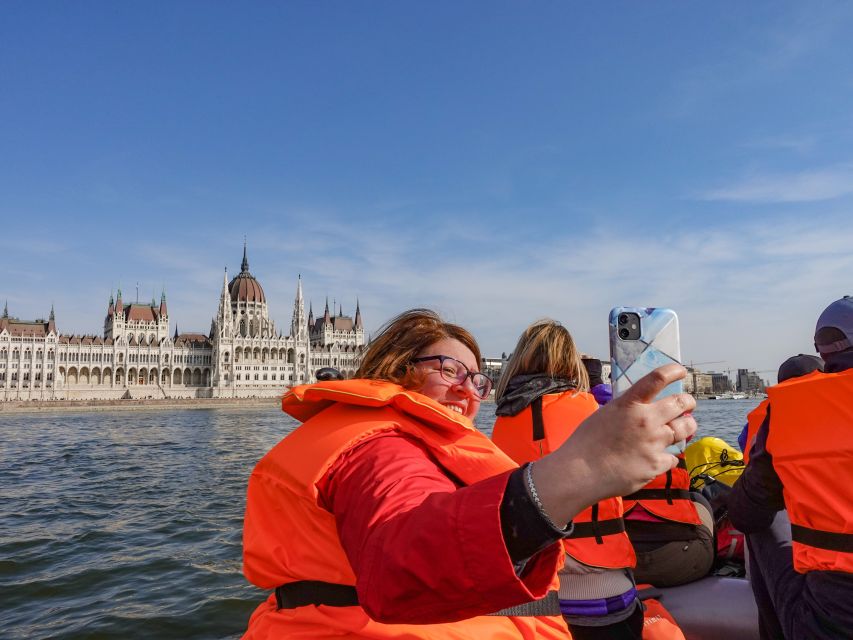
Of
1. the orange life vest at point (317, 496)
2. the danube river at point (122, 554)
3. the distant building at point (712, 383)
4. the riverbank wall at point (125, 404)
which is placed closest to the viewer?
the orange life vest at point (317, 496)

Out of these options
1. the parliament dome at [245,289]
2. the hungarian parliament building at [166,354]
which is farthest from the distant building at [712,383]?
the parliament dome at [245,289]

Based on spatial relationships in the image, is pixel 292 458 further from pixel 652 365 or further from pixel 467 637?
pixel 652 365

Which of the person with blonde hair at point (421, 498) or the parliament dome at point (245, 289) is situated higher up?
the parliament dome at point (245, 289)

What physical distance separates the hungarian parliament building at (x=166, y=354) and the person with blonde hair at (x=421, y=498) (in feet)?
306

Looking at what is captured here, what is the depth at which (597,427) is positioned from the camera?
41.6 inches

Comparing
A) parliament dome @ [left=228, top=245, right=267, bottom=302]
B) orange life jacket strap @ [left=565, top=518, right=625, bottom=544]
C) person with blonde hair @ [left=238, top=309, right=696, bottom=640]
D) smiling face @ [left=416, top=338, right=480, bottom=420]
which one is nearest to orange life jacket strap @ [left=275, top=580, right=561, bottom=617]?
person with blonde hair @ [left=238, top=309, right=696, bottom=640]

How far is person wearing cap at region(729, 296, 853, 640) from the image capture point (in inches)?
96.8

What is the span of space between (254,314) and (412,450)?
359ft

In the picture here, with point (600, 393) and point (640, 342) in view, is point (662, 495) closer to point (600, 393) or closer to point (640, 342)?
point (600, 393)

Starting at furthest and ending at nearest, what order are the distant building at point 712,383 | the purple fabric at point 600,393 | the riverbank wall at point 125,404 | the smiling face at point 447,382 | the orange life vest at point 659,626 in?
the distant building at point 712,383, the riverbank wall at point 125,404, the purple fabric at point 600,393, the orange life vest at point 659,626, the smiling face at point 447,382

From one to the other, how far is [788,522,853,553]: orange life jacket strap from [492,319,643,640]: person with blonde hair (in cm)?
88

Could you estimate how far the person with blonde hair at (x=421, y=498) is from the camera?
1.06m

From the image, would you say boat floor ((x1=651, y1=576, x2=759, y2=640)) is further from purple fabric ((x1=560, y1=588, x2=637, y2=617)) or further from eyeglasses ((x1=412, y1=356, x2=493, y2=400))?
eyeglasses ((x1=412, y1=356, x2=493, y2=400))

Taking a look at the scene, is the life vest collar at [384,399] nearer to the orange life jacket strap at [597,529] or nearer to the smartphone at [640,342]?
the smartphone at [640,342]
